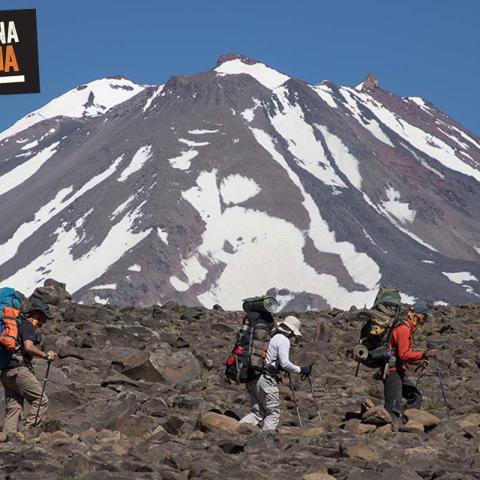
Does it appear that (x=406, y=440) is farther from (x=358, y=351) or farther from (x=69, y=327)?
(x=69, y=327)

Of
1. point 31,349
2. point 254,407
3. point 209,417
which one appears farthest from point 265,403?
point 31,349

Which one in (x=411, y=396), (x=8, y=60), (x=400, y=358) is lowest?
(x=411, y=396)

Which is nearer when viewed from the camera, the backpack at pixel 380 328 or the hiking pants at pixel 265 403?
the hiking pants at pixel 265 403

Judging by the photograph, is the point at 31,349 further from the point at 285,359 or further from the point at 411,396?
the point at 411,396

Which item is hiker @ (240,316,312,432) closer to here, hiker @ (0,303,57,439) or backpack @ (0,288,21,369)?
hiker @ (0,303,57,439)

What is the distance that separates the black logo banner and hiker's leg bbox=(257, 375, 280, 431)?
176 inches

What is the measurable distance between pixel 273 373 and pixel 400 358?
5.06 feet

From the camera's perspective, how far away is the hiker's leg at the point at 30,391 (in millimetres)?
14719

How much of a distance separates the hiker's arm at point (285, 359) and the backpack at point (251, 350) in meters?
0.30

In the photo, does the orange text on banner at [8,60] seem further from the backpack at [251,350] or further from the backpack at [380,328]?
the backpack at [380,328]

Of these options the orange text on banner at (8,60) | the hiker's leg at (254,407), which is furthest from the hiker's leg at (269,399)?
the orange text on banner at (8,60)

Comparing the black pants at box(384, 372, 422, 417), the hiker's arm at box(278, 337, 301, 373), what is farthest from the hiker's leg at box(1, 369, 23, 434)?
the black pants at box(384, 372, 422, 417)

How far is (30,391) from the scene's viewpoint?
14773mm

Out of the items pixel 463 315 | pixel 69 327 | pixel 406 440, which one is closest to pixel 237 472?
pixel 406 440
